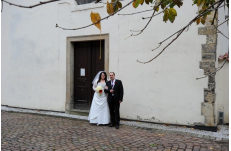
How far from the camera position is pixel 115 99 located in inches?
273

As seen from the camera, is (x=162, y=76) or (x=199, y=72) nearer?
(x=199, y=72)

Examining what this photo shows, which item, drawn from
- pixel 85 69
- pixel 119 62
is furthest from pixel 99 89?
pixel 85 69

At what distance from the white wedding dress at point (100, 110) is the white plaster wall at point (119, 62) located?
797 millimetres

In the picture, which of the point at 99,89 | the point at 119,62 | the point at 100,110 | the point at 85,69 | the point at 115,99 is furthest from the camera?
the point at 85,69

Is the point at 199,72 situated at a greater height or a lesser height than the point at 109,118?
greater

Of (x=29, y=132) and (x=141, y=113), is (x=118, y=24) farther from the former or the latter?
(x=29, y=132)

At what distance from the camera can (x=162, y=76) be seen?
727 cm

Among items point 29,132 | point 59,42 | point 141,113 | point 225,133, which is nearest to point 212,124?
point 225,133

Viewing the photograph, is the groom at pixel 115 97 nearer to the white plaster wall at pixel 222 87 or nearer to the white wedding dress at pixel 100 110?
the white wedding dress at pixel 100 110

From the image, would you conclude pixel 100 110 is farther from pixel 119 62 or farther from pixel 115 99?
pixel 119 62

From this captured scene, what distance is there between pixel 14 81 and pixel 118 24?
195 inches

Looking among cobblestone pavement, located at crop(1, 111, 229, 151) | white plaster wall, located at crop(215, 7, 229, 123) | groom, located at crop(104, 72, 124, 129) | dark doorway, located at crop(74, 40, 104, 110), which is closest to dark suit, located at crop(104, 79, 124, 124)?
groom, located at crop(104, 72, 124, 129)

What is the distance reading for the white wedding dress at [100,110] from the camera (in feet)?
23.6

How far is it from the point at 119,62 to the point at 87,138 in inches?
113
